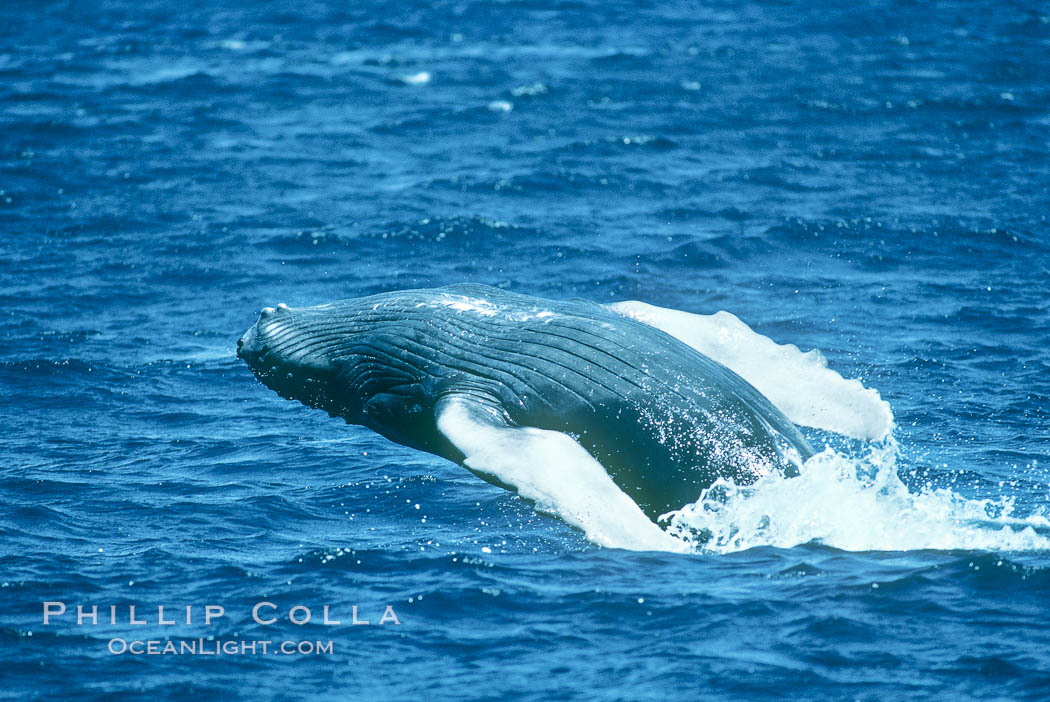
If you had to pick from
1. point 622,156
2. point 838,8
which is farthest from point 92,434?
point 838,8

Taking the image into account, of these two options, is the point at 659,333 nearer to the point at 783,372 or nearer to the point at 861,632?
the point at 783,372

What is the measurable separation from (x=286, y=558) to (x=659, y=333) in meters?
3.92

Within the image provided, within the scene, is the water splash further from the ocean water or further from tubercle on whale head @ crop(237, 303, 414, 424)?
tubercle on whale head @ crop(237, 303, 414, 424)

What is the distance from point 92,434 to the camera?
49.8 feet

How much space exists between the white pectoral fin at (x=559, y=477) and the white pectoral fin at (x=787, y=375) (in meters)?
2.91

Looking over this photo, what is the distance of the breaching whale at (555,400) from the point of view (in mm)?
11016

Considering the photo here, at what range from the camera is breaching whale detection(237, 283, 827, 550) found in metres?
11.0

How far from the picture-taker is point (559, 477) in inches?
423

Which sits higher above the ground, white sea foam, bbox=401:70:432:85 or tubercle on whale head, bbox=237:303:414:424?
white sea foam, bbox=401:70:432:85

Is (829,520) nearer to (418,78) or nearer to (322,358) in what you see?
(322,358)

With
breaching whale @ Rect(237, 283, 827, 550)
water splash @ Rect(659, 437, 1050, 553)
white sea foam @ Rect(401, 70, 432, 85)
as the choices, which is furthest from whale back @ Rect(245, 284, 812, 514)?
white sea foam @ Rect(401, 70, 432, 85)

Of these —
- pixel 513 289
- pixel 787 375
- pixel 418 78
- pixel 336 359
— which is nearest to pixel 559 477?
pixel 336 359

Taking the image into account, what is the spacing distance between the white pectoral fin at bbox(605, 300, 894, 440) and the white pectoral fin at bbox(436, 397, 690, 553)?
9.55ft

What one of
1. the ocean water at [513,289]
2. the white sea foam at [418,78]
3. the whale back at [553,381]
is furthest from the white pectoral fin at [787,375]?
the white sea foam at [418,78]
